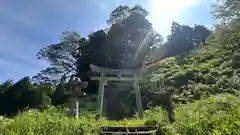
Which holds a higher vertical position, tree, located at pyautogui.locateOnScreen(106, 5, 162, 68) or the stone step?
tree, located at pyautogui.locateOnScreen(106, 5, 162, 68)

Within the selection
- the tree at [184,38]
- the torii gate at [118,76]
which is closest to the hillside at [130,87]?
the tree at [184,38]

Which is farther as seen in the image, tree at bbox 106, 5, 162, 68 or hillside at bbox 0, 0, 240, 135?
tree at bbox 106, 5, 162, 68

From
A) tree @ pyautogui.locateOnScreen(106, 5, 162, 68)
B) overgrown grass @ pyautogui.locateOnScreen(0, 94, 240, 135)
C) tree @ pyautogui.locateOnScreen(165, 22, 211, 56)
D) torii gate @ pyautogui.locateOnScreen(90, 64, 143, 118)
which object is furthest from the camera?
tree @ pyautogui.locateOnScreen(165, 22, 211, 56)

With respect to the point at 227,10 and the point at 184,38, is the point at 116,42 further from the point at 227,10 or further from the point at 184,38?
the point at 227,10

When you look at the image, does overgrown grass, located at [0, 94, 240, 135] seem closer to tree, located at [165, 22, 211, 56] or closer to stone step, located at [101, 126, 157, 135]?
stone step, located at [101, 126, 157, 135]

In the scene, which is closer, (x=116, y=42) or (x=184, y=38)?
(x=116, y=42)

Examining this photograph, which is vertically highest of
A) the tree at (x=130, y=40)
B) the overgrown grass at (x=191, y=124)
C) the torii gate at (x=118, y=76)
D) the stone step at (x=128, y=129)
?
the tree at (x=130, y=40)

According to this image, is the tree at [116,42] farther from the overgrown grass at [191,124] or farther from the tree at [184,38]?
the overgrown grass at [191,124]

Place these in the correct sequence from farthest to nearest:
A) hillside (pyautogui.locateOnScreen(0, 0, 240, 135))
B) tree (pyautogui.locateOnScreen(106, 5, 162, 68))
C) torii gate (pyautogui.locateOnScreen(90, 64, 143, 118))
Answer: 1. tree (pyautogui.locateOnScreen(106, 5, 162, 68))
2. torii gate (pyautogui.locateOnScreen(90, 64, 143, 118))
3. hillside (pyautogui.locateOnScreen(0, 0, 240, 135))

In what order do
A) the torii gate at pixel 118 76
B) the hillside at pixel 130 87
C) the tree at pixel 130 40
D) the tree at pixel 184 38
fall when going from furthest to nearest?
1. the tree at pixel 184 38
2. the tree at pixel 130 40
3. the torii gate at pixel 118 76
4. the hillside at pixel 130 87

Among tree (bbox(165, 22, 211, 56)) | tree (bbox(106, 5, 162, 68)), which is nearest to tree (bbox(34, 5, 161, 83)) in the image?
tree (bbox(106, 5, 162, 68))

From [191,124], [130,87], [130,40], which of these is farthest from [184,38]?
[191,124]

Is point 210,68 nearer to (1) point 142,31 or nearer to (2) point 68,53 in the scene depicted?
(1) point 142,31

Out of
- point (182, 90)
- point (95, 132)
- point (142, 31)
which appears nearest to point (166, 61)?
point (142, 31)
